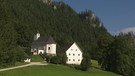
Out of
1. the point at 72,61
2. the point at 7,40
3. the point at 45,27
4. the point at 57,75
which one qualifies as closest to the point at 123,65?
the point at 72,61

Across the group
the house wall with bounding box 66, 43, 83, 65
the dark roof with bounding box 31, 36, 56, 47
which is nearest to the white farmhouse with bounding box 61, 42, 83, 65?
the house wall with bounding box 66, 43, 83, 65

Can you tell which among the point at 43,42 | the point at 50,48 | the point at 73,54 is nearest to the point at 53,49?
the point at 50,48

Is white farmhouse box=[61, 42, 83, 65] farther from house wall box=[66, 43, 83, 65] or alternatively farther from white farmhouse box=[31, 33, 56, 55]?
white farmhouse box=[31, 33, 56, 55]

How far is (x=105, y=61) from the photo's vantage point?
8700 centimetres

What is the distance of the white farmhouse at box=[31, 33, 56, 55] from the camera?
101 metres

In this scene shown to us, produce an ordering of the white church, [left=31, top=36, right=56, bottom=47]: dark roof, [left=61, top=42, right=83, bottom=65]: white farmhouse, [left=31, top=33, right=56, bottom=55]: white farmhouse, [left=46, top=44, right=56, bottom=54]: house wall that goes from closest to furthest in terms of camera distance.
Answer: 1. [left=61, top=42, right=83, bottom=65]: white farmhouse
2. the white church
3. [left=46, top=44, right=56, bottom=54]: house wall
4. [left=31, top=33, right=56, bottom=55]: white farmhouse
5. [left=31, top=36, right=56, bottom=47]: dark roof

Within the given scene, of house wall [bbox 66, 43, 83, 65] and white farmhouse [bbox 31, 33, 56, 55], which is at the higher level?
white farmhouse [bbox 31, 33, 56, 55]

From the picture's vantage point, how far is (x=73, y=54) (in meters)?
93.1

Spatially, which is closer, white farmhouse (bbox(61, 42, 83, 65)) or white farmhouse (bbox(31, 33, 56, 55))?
white farmhouse (bbox(61, 42, 83, 65))

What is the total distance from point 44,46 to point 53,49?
3.40 meters

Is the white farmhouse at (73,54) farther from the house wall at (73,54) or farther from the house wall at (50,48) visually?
the house wall at (50,48)

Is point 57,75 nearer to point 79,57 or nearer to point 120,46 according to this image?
point 120,46

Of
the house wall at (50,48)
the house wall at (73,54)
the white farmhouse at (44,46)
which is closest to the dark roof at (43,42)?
the white farmhouse at (44,46)

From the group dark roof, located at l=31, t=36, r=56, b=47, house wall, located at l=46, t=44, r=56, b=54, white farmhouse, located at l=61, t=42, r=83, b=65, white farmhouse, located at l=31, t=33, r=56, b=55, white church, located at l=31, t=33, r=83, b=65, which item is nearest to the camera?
white farmhouse, located at l=61, t=42, r=83, b=65
